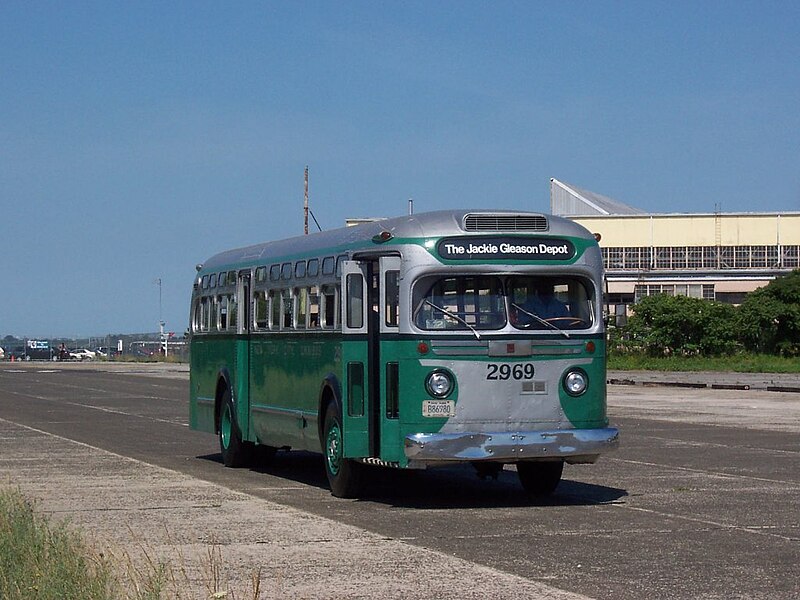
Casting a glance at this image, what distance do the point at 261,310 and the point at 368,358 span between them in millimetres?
4335

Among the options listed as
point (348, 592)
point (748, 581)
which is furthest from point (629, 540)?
point (348, 592)

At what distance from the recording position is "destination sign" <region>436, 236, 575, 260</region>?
54.0 ft

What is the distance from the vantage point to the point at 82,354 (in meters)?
143

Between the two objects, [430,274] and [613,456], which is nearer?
[430,274]

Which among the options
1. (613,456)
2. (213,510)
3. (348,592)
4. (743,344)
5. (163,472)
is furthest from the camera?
(743,344)

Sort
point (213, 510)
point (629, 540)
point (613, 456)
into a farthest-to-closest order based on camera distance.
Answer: point (613, 456)
point (213, 510)
point (629, 540)

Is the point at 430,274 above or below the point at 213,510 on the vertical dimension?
above

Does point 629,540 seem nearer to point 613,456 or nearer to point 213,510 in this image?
point 213,510

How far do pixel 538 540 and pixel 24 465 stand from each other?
34.8 ft

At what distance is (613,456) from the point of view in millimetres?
23297

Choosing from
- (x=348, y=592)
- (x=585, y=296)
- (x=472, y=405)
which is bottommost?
(x=348, y=592)

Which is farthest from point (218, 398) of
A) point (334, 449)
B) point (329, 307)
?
point (334, 449)

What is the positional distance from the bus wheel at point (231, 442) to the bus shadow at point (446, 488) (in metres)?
0.24

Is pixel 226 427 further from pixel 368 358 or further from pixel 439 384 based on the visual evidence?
pixel 439 384
